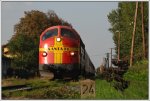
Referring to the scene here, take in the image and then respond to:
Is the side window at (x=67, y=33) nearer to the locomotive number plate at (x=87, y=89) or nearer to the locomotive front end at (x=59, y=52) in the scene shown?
the locomotive front end at (x=59, y=52)

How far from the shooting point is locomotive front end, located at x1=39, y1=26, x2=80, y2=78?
17125 mm

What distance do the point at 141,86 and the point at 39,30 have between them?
6.28m

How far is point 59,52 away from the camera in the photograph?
17281 mm

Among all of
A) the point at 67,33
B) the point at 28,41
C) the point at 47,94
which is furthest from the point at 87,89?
the point at 28,41

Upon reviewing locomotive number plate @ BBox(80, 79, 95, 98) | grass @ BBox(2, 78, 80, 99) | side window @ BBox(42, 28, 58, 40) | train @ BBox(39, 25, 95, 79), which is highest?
side window @ BBox(42, 28, 58, 40)

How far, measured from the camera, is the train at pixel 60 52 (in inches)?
675

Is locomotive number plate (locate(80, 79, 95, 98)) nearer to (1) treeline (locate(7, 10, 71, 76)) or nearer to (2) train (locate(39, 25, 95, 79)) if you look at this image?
(2) train (locate(39, 25, 95, 79))

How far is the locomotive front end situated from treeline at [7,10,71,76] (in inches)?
16.5

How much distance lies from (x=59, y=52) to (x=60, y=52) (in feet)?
0.14

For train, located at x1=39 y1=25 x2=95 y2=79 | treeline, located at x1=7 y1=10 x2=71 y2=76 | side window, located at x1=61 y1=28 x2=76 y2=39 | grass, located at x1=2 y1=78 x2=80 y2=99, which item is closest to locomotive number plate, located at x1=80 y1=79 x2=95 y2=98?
grass, located at x1=2 y1=78 x2=80 y2=99

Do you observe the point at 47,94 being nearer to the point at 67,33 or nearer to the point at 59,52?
the point at 59,52

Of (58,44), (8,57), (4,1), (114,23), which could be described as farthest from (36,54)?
(114,23)

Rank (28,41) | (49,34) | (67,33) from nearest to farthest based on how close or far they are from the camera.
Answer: (49,34) → (67,33) → (28,41)

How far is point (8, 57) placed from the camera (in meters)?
19.4
